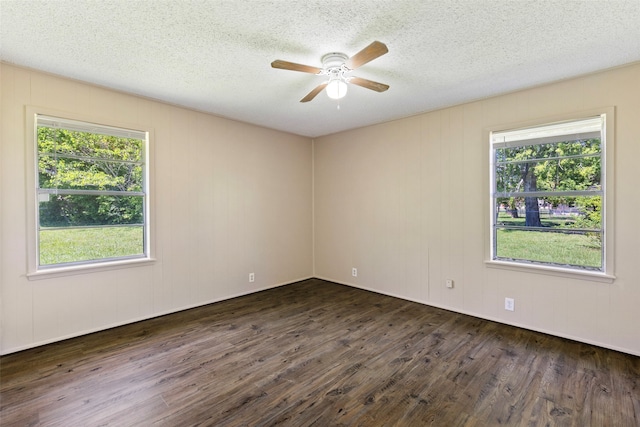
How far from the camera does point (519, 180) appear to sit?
3314 mm

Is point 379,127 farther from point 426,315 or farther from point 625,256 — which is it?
point 625,256

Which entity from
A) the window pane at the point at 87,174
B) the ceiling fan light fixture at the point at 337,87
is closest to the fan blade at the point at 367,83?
the ceiling fan light fixture at the point at 337,87

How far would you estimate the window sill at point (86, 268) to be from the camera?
2.82 metres

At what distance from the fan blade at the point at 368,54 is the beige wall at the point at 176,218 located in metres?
2.54

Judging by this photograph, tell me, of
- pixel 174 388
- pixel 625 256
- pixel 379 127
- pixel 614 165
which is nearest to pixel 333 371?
pixel 174 388

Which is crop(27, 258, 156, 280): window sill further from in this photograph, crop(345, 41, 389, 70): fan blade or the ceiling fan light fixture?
crop(345, 41, 389, 70): fan blade

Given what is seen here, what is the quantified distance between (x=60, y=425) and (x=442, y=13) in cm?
355

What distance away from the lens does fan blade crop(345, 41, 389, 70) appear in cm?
192

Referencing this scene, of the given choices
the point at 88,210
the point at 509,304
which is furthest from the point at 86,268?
the point at 509,304

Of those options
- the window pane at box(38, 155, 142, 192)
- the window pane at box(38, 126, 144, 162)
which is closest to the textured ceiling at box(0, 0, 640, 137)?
the window pane at box(38, 126, 144, 162)

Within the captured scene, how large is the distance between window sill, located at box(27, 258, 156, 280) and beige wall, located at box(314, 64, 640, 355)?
2.92m

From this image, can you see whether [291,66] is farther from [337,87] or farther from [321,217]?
[321,217]

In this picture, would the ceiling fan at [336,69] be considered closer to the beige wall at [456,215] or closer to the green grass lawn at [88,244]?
the beige wall at [456,215]

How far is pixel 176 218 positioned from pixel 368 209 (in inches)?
109
